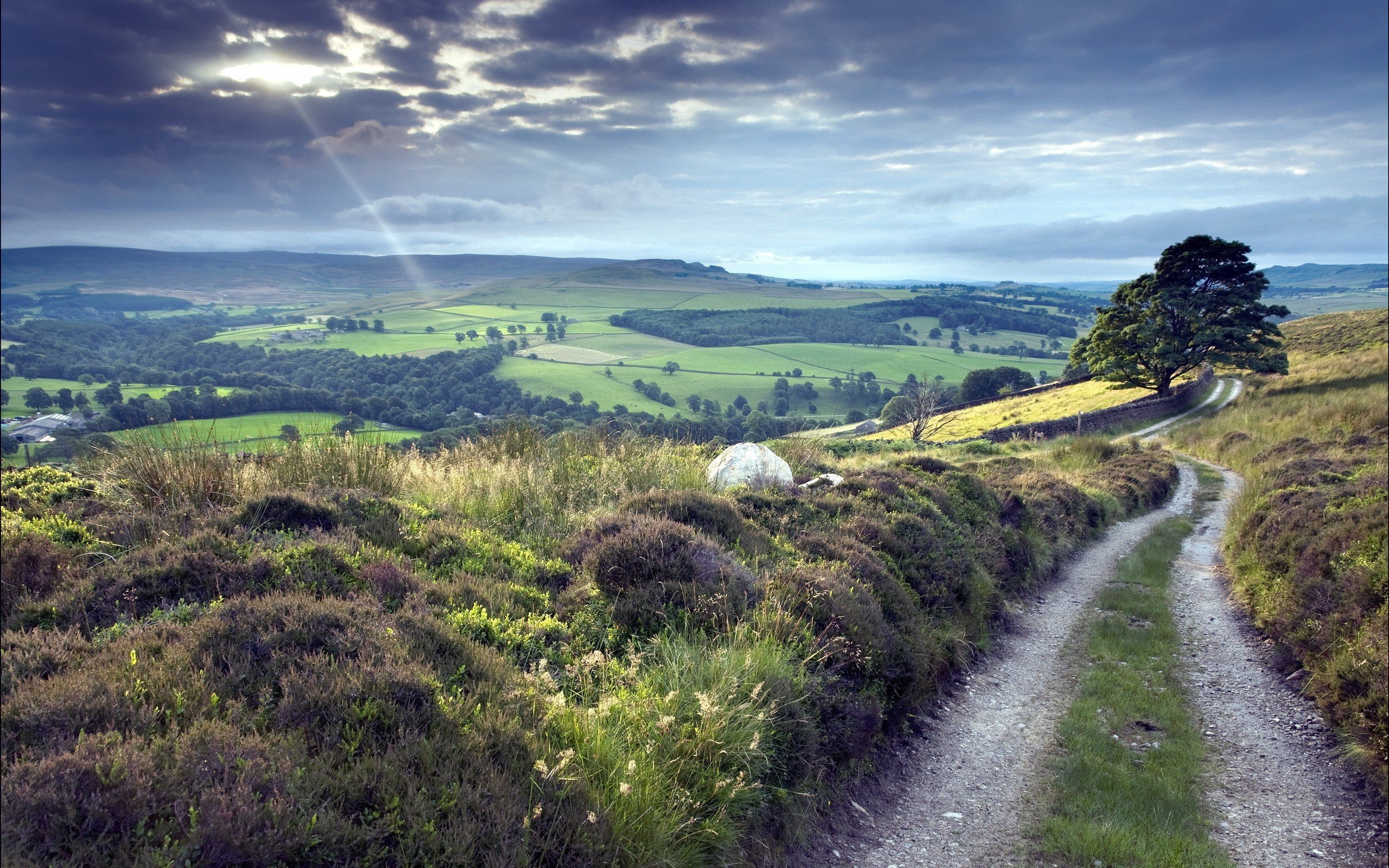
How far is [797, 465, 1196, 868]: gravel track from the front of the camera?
480 cm

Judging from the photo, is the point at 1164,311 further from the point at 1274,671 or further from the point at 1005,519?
the point at 1274,671

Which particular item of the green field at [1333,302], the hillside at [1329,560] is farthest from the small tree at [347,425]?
the green field at [1333,302]

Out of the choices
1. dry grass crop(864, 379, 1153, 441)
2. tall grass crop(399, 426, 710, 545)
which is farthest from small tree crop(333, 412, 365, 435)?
dry grass crop(864, 379, 1153, 441)

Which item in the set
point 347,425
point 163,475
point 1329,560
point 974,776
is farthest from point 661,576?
point 1329,560

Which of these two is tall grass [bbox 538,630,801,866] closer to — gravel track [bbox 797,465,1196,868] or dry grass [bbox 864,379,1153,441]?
gravel track [bbox 797,465,1196,868]

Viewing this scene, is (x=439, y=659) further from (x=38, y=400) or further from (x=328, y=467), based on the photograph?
(x=38, y=400)

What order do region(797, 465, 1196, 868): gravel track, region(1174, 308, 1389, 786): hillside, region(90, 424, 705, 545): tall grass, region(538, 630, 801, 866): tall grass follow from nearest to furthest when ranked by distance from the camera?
region(538, 630, 801, 866): tall grass → region(797, 465, 1196, 868): gravel track → region(1174, 308, 1389, 786): hillside → region(90, 424, 705, 545): tall grass

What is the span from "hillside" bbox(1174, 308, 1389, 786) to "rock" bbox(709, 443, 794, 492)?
682cm

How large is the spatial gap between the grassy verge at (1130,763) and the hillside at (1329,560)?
1341 millimetres

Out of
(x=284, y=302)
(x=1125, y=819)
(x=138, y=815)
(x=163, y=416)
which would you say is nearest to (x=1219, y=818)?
(x=1125, y=819)

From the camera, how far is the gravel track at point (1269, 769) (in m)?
5.16

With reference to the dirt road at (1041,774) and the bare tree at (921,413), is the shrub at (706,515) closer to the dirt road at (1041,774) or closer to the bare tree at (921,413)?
the dirt road at (1041,774)

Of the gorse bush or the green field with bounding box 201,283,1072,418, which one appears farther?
the green field with bounding box 201,283,1072,418

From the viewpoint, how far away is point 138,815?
8.68 feet
